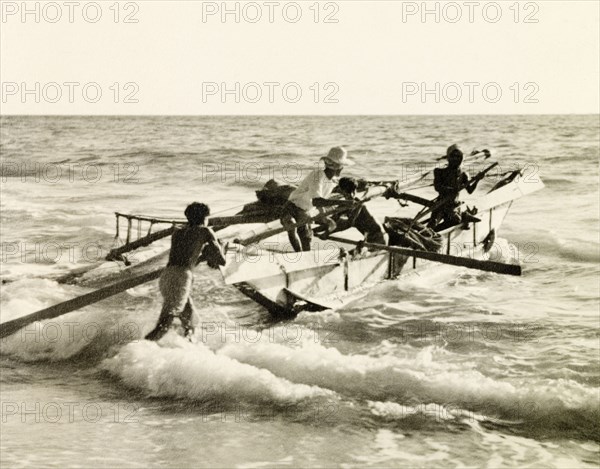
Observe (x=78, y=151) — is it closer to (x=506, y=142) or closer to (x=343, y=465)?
(x=506, y=142)

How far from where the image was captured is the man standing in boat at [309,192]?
758 cm

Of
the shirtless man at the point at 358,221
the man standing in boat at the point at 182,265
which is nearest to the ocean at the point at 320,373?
the man standing in boat at the point at 182,265

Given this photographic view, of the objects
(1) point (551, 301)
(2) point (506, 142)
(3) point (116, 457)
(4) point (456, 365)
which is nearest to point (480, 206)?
(1) point (551, 301)

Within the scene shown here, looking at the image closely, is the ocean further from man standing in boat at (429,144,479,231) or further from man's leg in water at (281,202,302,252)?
man's leg in water at (281,202,302,252)

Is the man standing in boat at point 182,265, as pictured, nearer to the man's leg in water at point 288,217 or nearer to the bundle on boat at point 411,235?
the man's leg in water at point 288,217

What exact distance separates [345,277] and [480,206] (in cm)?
304

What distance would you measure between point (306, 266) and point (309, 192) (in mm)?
857

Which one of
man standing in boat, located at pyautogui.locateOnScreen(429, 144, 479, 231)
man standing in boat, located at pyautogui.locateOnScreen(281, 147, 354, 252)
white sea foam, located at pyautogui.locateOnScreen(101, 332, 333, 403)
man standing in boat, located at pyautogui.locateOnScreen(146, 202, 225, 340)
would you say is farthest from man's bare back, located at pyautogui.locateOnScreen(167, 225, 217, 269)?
man standing in boat, located at pyautogui.locateOnScreen(429, 144, 479, 231)

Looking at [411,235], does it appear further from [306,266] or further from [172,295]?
[172,295]

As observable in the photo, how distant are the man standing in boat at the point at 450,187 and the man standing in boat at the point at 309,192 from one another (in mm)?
2269

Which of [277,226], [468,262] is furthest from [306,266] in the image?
[468,262]

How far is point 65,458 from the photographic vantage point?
445 centimetres

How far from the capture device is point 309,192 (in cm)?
773

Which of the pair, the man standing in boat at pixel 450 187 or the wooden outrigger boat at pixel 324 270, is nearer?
the wooden outrigger boat at pixel 324 270
